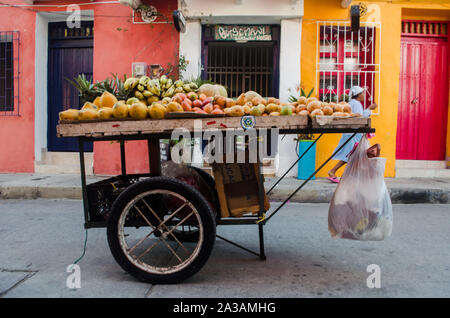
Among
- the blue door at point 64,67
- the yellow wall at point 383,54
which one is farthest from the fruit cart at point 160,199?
the blue door at point 64,67

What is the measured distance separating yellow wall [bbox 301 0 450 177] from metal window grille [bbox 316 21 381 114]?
120 mm

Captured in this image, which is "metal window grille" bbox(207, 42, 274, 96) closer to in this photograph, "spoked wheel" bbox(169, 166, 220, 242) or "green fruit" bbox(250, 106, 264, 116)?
"spoked wheel" bbox(169, 166, 220, 242)

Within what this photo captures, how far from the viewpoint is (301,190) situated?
6047 millimetres

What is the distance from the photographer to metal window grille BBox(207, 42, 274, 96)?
841 cm

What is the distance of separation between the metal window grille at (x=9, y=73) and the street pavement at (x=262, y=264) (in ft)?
16.3

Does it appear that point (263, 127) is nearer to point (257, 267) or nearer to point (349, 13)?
point (257, 267)

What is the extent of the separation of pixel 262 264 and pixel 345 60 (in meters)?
6.22

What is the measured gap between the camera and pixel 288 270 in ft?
9.09

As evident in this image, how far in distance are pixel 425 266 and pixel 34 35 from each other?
877cm

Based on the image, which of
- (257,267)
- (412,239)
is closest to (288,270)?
(257,267)

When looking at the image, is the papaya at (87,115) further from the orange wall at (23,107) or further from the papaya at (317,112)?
the orange wall at (23,107)

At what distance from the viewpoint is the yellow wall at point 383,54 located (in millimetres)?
7621

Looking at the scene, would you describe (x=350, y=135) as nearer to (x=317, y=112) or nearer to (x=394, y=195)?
(x=394, y=195)

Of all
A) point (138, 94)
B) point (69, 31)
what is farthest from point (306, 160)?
point (69, 31)
